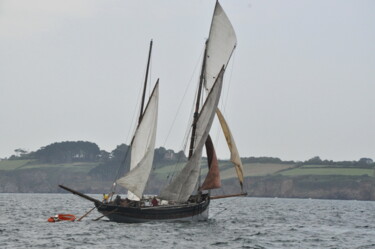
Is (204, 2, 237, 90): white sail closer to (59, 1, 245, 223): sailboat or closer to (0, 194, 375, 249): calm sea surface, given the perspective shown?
(59, 1, 245, 223): sailboat

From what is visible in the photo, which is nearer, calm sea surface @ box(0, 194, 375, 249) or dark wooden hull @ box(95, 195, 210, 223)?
calm sea surface @ box(0, 194, 375, 249)

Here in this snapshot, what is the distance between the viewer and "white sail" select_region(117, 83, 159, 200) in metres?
58.0

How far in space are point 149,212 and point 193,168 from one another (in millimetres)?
4952

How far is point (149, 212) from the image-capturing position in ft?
188

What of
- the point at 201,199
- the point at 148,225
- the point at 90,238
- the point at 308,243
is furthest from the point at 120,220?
the point at 308,243

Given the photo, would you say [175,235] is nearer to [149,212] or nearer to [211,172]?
[149,212]

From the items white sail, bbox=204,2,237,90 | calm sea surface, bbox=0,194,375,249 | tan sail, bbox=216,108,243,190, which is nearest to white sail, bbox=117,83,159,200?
calm sea surface, bbox=0,194,375,249

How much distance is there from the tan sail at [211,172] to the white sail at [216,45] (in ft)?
16.1

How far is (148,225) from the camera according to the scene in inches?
2216

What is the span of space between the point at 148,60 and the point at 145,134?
8.76 m

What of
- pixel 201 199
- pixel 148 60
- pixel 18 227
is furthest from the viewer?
pixel 148 60

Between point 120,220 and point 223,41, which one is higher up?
point 223,41

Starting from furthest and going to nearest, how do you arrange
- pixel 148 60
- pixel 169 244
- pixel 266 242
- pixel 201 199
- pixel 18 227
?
pixel 148 60, pixel 201 199, pixel 18 227, pixel 266 242, pixel 169 244

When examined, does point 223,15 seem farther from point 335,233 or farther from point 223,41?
point 335,233
